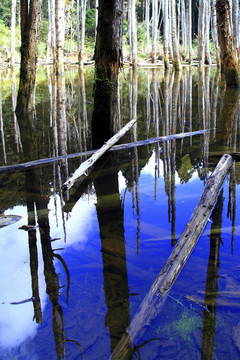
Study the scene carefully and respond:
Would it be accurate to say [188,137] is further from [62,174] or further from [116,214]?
[116,214]

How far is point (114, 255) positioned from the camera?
269cm

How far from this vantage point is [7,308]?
7.13 feet

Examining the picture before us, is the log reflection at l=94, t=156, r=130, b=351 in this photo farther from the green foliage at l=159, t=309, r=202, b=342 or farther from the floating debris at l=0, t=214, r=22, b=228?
the floating debris at l=0, t=214, r=22, b=228

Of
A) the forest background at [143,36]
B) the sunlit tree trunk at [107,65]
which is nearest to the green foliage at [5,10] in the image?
the forest background at [143,36]

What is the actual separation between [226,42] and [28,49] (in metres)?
7.50

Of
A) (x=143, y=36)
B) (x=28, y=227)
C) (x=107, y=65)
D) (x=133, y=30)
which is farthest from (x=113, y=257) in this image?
(x=143, y=36)

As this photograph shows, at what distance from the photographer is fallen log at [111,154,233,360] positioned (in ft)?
5.97

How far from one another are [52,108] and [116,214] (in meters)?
6.75

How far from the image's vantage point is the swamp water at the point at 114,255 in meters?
1.91

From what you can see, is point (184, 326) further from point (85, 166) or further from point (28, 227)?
point (85, 166)

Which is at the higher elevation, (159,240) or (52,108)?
(52,108)

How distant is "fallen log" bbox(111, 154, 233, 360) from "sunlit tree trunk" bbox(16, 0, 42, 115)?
20.4 feet

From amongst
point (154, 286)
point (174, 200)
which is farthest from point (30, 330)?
point (174, 200)

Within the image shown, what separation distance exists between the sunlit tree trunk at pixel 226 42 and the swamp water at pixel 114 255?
26.0 feet
